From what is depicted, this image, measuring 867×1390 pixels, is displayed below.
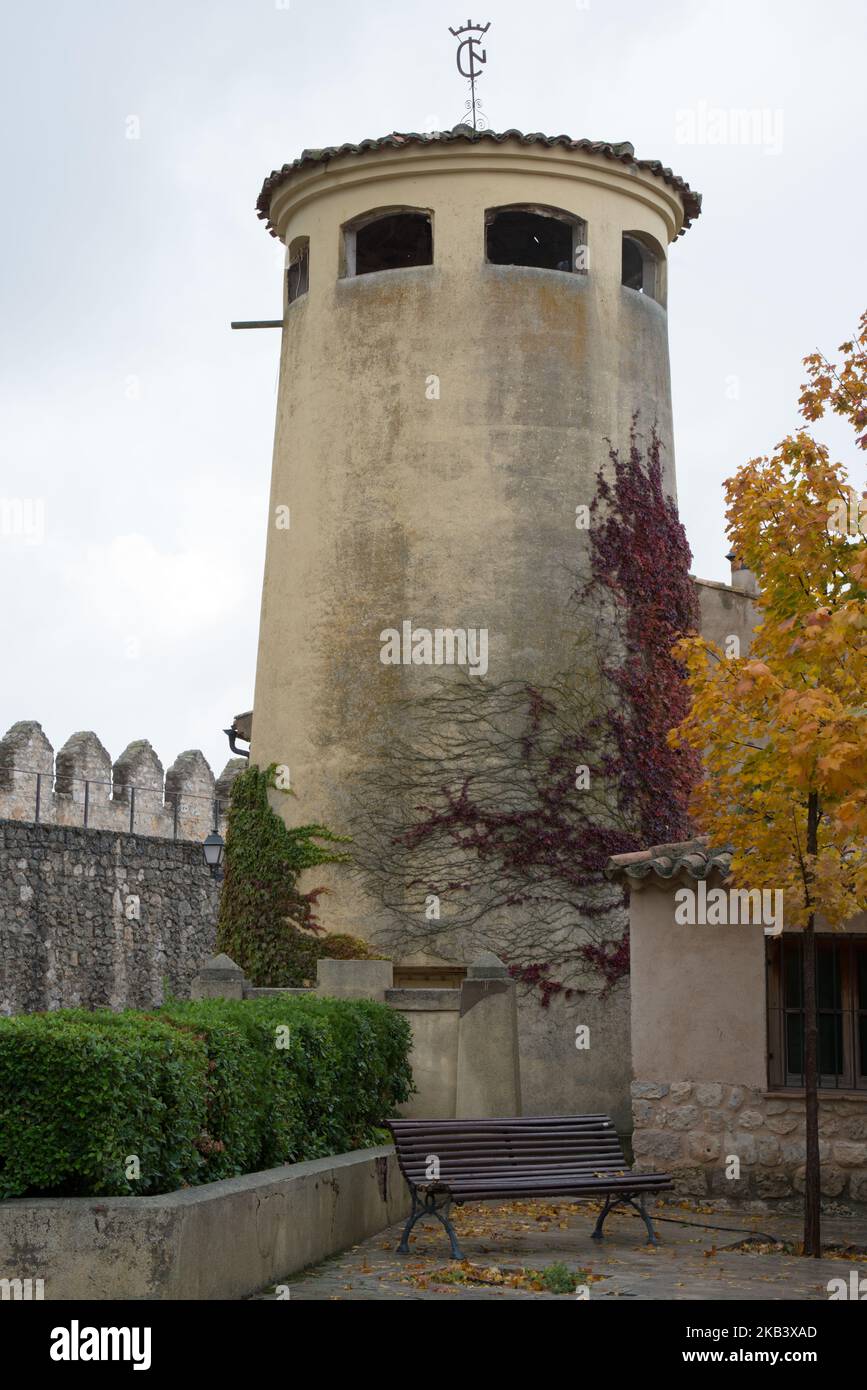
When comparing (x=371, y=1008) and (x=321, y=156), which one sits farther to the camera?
(x=321, y=156)

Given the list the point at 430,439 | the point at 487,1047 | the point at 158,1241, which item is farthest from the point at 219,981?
the point at 430,439

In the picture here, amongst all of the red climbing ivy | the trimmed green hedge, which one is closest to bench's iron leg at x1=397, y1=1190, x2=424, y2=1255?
the trimmed green hedge

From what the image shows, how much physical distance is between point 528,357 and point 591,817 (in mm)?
5629

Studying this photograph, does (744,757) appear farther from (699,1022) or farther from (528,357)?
(528,357)

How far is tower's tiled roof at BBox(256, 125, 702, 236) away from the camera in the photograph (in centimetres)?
2183

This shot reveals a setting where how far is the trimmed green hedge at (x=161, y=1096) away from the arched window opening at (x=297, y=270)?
12.6 m

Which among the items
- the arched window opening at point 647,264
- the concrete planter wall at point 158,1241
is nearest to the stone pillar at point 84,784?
the arched window opening at point 647,264

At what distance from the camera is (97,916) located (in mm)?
28891

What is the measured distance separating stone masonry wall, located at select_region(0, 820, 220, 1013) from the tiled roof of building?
1294 cm

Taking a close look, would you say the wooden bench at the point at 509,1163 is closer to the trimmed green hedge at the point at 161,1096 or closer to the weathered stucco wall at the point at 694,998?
the trimmed green hedge at the point at 161,1096

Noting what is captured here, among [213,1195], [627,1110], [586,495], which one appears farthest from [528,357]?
[213,1195]

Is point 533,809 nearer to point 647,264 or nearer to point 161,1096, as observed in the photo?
point 647,264

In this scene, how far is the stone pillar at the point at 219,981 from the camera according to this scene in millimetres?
16516

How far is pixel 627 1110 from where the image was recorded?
813 inches
